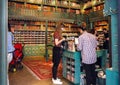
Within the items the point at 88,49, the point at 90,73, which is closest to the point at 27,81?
the point at 90,73

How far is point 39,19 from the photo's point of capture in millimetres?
8820

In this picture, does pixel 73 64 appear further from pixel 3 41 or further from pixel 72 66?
pixel 3 41

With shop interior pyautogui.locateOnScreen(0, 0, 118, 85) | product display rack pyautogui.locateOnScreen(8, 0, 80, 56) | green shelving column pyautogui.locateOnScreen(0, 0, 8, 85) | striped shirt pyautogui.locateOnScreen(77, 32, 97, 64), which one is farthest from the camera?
product display rack pyautogui.locateOnScreen(8, 0, 80, 56)

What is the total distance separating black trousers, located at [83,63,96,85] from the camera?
3639 millimetres

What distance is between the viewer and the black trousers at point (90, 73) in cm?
364

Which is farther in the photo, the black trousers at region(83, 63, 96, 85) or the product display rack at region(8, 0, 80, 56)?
the product display rack at region(8, 0, 80, 56)

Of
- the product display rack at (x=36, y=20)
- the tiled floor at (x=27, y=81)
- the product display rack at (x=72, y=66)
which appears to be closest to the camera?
the product display rack at (x=72, y=66)

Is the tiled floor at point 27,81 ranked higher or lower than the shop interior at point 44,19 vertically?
lower

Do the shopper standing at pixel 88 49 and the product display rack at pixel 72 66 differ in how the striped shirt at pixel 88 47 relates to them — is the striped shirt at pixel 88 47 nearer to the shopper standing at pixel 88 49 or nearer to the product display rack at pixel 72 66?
the shopper standing at pixel 88 49

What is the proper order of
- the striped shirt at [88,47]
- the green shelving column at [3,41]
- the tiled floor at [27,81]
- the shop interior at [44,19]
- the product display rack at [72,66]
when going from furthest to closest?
the shop interior at [44,19] < the tiled floor at [27,81] < the product display rack at [72,66] < the striped shirt at [88,47] < the green shelving column at [3,41]

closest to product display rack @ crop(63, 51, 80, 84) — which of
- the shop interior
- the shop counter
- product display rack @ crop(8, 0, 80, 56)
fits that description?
the shop counter

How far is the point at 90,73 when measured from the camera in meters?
3.70

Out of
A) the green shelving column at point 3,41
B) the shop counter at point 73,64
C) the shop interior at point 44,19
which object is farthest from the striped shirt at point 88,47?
the shop interior at point 44,19

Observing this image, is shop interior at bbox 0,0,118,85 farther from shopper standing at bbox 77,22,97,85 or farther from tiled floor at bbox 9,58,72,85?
shopper standing at bbox 77,22,97,85
